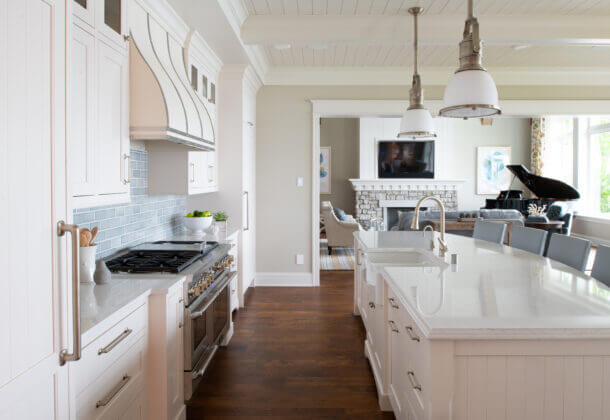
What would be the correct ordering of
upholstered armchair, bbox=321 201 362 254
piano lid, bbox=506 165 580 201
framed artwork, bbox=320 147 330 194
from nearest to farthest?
piano lid, bbox=506 165 580 201, upholstered armchair, bbox=321 201 362 254, framed artwork, bbox=320 147 330 194

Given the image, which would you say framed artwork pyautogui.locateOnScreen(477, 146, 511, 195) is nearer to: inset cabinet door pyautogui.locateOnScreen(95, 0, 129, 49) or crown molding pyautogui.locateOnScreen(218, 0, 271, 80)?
crown molding pyautogui.locateOnScreen(218, 0, 271, 80)

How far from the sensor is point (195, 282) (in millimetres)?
2430

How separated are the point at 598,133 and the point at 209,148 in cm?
848

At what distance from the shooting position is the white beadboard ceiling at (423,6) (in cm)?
342

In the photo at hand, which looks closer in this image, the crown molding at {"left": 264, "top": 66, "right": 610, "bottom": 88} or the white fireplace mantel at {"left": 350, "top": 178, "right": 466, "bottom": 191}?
the crown molding at {"left": 264, "top": 66, "right": 610, "bottom": 88}

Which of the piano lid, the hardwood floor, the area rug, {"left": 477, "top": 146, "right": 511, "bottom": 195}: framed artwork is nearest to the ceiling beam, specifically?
the hardwood floor

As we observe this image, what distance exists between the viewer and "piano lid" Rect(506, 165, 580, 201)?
7324mm

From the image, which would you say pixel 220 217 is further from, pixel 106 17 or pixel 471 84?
pixel 471 84

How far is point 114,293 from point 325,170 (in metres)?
8.58

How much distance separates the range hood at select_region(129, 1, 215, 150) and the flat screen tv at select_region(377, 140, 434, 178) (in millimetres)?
7298

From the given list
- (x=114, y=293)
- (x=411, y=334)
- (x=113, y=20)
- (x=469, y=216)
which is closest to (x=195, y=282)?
(x=114, y=293)

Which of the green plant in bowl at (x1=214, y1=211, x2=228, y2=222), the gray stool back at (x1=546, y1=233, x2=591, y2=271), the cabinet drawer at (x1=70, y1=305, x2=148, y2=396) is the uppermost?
the green plant in bowl at (x1=214, y1=211, x2=228, y2=222)

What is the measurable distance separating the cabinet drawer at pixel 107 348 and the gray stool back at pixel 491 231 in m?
2.93

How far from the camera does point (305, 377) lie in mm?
2830
